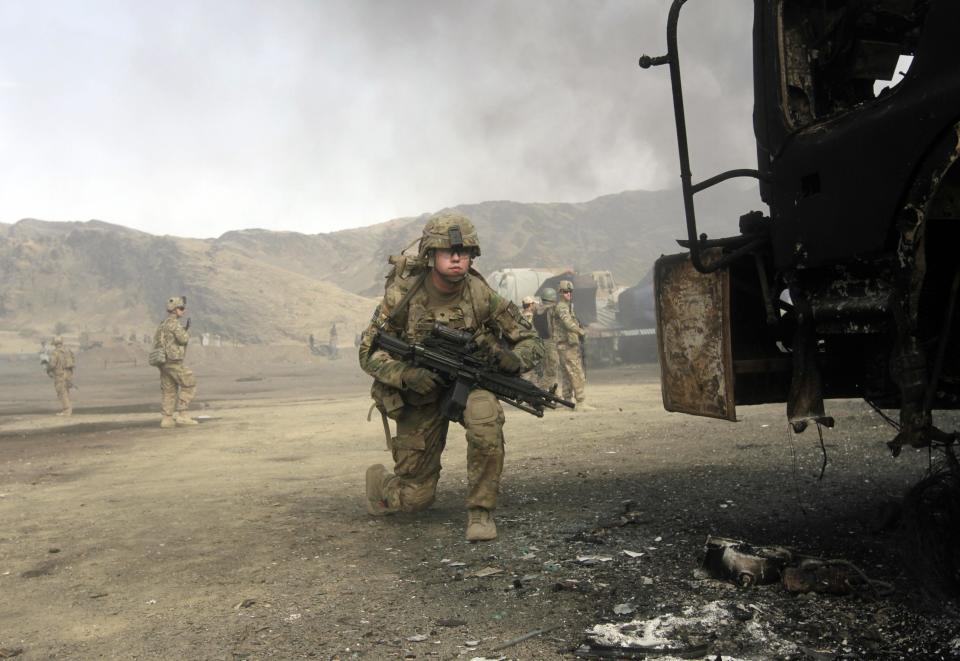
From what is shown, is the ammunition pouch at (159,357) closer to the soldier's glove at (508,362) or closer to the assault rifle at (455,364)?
the assault rifle at (455,364)

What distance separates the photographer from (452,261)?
4.57 meters

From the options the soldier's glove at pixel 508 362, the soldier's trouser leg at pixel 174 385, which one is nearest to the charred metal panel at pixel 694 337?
the soldier's glove at pixel 508 362

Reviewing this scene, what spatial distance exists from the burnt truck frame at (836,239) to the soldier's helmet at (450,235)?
132 cm

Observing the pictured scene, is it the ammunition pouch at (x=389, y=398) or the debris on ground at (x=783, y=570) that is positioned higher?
the ammunition pouch at (x=389, y=398)

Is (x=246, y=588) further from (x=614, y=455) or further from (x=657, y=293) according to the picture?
(x=614, y=455)

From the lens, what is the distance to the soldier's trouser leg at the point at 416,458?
15.5 ft

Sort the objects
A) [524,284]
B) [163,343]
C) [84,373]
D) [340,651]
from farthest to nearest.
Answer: [84,373], [524,284], [163,343], [340,651]

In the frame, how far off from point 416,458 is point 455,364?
0.68 m

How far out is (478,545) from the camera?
409cm

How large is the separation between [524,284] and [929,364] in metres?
23.1

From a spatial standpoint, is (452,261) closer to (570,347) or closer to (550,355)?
(570,347)

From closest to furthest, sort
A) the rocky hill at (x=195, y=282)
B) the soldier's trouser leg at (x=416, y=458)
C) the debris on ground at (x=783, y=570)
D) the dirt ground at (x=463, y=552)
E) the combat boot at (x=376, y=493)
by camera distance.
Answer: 1. the dirt ground at (x=463, y=552)
2. the debris on ground at (x=783, y=570)
3. the soldier's trouser leg at (x=416, y=458)
4. the combat boot at (x=376, y=493)
5. the rocky hill at (x=195, y=282)

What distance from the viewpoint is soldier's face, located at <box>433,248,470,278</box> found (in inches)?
180

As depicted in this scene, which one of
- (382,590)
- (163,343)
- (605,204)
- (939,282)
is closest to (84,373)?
(163,343)
